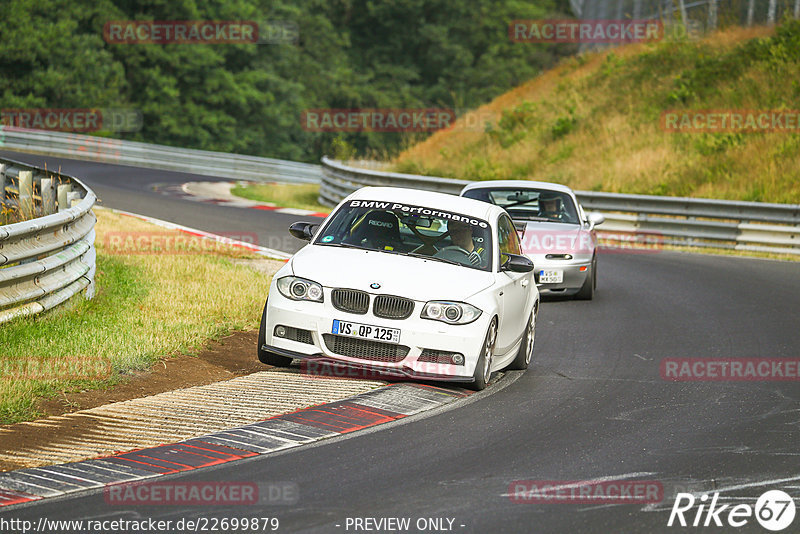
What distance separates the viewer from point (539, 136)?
1409 inches

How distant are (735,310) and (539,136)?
2183 centimetres

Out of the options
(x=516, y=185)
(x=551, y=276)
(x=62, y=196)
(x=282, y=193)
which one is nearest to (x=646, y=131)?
(x=282, y=193)

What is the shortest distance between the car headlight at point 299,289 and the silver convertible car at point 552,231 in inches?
226

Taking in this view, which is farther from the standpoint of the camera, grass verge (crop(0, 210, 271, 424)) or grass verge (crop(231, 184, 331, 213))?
grass verge (crop(231, 184, 331, 213))

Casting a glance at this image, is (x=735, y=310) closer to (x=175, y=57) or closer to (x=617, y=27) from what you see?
(x=617, y=27)

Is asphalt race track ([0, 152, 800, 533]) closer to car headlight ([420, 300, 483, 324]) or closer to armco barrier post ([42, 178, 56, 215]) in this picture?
car headlight ([420, 300, 483, 324])

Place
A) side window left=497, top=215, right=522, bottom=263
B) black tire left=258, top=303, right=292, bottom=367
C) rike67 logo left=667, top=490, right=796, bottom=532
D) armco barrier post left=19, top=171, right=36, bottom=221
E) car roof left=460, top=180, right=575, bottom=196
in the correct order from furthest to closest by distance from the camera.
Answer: car roof left=460, top=180, right=575, bottom=196
armco barrier post left=19, top=171, right=36, bottom=221
side window left=497, top=215, right=522, bottom=263
black tire left=258, top=303, right=292, bottom=367
rike67 logo left=667, top=490, right=796, bottom=532

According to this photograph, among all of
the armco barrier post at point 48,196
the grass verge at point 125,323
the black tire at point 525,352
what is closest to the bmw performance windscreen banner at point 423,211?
the black tire at point 525,352

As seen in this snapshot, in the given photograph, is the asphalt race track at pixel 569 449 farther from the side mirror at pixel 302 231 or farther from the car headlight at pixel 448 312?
the side mirror at pixel 302 231

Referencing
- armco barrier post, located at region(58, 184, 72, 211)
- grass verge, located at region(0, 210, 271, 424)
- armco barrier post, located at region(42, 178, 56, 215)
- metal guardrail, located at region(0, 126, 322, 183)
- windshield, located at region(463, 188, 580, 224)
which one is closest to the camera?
A: grass verge, located at region(0, 210, 271, 424)

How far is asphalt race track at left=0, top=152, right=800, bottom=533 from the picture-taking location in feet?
18.8

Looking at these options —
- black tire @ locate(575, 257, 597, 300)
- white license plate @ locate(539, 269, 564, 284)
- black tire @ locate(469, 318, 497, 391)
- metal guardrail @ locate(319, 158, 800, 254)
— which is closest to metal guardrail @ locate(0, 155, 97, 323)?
black tire @ locate(469, 318, 497, 391)

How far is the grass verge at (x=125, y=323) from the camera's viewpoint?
8.25 metres

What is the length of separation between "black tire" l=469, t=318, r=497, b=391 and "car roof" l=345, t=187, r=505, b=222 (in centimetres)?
139
